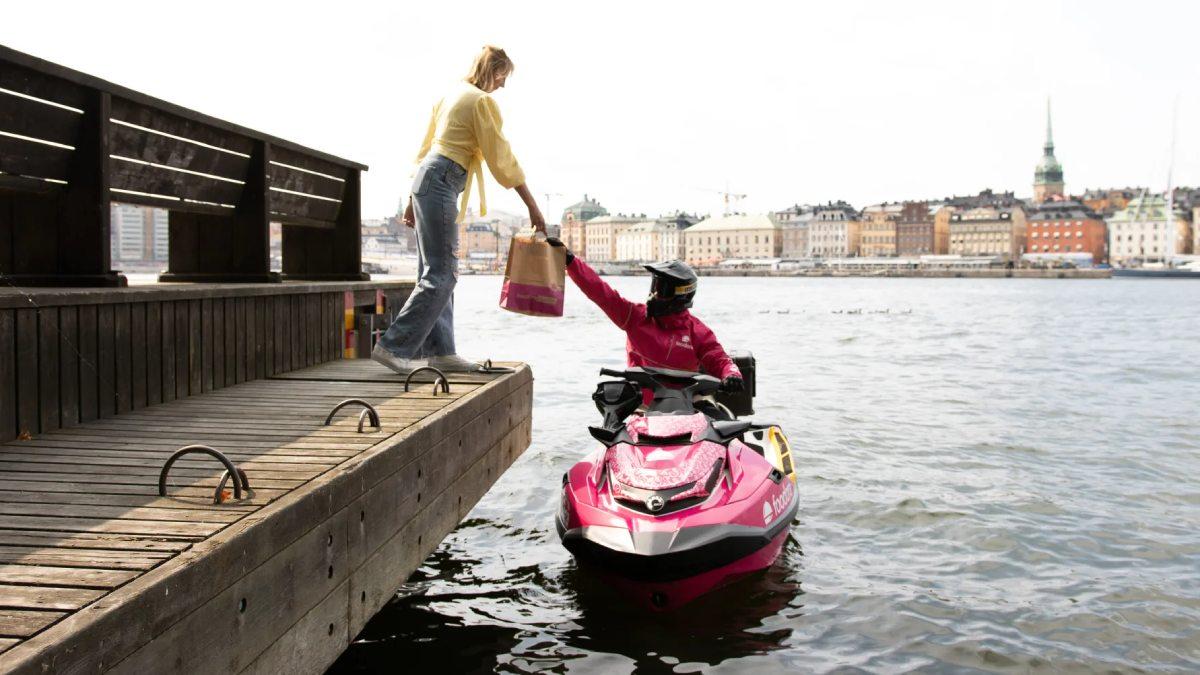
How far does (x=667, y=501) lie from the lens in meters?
6.27

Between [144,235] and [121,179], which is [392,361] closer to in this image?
[121,179]

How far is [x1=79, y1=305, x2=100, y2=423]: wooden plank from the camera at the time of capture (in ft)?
19.4

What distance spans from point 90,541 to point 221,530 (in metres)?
0.42

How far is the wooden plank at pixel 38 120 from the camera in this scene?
584 centimetres

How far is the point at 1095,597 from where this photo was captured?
809 centimetres

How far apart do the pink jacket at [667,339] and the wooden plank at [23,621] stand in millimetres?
5398

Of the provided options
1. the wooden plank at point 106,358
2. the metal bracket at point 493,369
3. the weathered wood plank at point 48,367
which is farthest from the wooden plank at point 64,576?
the metal bracket at point 493,369

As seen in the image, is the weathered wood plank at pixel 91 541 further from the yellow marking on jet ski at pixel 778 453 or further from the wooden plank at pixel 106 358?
the yellow marking on jet ski at pixel 778 453

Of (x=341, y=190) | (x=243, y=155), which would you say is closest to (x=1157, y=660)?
(x=243, y=155)

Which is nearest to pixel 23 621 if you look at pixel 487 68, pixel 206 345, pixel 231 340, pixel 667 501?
pixel 667 501

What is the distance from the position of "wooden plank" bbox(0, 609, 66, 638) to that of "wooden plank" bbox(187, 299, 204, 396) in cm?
433

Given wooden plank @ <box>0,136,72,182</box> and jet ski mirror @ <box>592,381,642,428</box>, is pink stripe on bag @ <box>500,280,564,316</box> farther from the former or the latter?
wooden plank @ <box>0,136,72,182</box>

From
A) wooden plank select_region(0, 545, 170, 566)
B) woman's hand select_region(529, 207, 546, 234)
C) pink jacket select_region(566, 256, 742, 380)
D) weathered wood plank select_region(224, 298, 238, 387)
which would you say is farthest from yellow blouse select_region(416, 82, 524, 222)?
wooden plank select_region(0, 545, 170, 566)

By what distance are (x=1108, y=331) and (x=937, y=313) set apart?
52.6 ft
